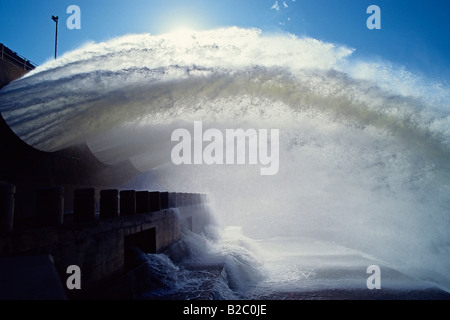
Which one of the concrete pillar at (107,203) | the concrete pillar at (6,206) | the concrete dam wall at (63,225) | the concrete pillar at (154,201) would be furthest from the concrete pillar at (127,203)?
the concrete pillar at (6,206)

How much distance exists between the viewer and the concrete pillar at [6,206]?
381cm

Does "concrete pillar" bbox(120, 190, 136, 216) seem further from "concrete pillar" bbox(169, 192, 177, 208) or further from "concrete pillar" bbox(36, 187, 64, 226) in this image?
"concrete pillar" bbox(169, 192, 177, 208)

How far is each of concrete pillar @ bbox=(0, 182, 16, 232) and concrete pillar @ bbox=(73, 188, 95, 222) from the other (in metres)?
1.73

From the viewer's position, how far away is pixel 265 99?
12.2 m

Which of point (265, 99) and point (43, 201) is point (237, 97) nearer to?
point (265, 99)

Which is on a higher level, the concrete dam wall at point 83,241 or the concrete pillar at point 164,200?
the concrete pillar at point 164,200

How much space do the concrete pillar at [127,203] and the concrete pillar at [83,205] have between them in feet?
5.85

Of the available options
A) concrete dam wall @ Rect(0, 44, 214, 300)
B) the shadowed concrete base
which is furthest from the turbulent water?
the shadowed concrete base

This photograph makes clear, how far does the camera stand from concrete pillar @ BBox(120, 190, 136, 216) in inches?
298

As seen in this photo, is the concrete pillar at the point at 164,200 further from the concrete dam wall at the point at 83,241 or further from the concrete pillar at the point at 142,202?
the concrete pillar at the point at 142,202
